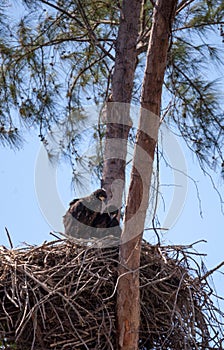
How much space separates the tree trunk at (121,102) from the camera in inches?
231

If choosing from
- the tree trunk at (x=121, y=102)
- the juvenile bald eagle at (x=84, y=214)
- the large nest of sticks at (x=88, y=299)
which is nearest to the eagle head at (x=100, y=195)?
the juvenile bald eagle at (x=84, y=214)

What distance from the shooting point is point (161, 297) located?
482 centimetres

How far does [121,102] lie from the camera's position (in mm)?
6074

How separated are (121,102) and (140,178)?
1.63 meters

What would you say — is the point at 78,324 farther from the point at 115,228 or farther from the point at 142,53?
the point at 142,53

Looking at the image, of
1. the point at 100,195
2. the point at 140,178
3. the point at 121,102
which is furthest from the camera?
the point at 121,102

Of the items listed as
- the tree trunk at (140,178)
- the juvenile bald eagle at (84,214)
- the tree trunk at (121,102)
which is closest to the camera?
the tree trunk at (140,178)

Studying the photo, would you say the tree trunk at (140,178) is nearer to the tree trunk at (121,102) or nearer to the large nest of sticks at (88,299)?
the large nest of sticks at (88,299)

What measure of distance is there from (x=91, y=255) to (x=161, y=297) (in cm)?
50

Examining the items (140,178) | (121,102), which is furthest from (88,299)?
(121,102)

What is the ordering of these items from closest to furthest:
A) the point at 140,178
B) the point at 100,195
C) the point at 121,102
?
the point at 140,178 → the point at 100,195 → the point at 121,102

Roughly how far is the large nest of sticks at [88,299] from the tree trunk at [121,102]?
0.97 m

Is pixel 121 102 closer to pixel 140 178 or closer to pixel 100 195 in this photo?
pixel 100 195

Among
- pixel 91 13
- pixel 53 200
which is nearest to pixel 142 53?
pixel 91 13
